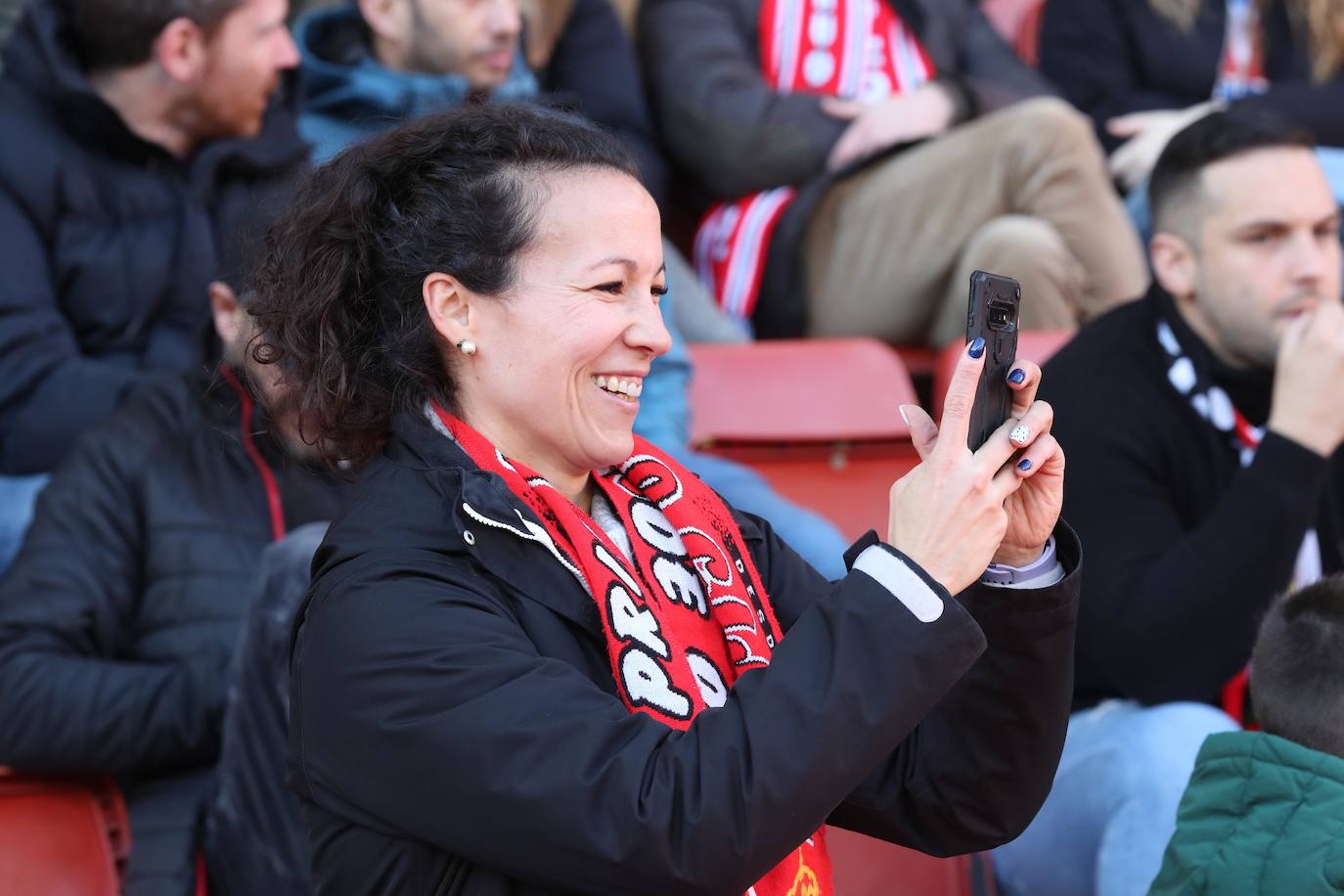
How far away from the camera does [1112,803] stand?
2.28 m

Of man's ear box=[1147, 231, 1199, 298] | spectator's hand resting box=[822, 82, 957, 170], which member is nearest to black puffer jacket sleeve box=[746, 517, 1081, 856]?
man's ear box=[1147, 231, 1199, 298]

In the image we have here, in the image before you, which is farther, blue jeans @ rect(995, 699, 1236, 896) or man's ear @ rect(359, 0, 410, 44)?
man's ear @ rect(359, 0, 410, 44)

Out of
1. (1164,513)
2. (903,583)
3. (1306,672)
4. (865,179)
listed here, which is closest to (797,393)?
(865,179)

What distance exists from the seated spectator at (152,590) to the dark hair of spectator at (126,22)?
2.62 feet

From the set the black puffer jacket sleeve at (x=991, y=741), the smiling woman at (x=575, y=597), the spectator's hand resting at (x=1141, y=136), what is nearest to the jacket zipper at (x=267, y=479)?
the smiling woman at (x=575, y=597)

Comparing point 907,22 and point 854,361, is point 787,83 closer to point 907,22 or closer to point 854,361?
→ point 907,22

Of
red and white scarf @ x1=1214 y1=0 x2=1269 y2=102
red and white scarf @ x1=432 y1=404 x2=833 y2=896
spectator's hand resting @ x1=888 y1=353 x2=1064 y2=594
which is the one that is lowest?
red and white scarf @ x1=1214 y1=0 x2=1269 y2=102

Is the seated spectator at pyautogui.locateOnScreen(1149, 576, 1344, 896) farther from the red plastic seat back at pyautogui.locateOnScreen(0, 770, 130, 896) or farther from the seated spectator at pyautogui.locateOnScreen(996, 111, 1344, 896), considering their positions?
the red plastic seat back at pyautogui.locateOnScreen(0, 770, 130, 896)

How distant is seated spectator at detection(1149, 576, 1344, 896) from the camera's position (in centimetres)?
161

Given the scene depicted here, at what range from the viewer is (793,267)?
3.83 metres

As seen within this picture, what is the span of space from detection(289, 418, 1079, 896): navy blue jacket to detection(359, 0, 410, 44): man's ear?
2406mm

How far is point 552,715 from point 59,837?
3.84ft

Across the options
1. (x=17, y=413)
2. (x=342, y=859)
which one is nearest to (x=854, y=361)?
(x=17, y=413)

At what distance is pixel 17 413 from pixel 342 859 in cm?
179
